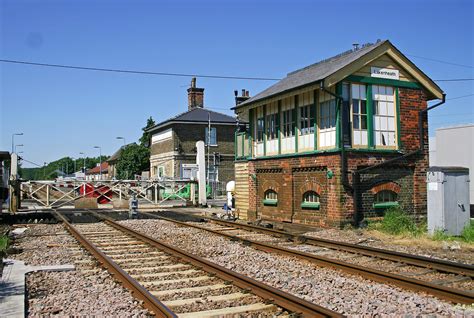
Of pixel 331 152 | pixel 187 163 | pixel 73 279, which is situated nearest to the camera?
pixel 73 279

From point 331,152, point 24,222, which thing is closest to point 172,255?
point 331,152

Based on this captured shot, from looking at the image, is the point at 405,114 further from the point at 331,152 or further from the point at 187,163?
the point at 187,163

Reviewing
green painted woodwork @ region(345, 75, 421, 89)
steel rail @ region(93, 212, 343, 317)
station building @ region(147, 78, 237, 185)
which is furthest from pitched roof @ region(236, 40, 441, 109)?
A: station building @ region(147, 78, 237, 185)

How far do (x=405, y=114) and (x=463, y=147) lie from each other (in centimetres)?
1001

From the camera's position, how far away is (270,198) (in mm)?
18781

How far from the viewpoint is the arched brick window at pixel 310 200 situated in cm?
1579

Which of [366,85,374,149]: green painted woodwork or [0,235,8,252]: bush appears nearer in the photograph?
[0,235,8,252]: bush

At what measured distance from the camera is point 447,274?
8336 millimetres

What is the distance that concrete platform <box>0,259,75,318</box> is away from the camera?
592 centimetres

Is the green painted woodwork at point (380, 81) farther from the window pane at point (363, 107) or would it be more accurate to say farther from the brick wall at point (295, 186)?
the brick wall at point (295, 186)

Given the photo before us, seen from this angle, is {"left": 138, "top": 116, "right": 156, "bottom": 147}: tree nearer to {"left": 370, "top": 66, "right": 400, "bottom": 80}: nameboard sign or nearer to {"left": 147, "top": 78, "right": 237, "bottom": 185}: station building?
{"left": 147, "top": 78, "right": 237, "bottom": 185}: station building

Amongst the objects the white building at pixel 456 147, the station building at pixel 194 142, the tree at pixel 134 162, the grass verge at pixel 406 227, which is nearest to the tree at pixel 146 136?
the tree at pixel 134 162

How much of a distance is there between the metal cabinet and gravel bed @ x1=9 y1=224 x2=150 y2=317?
344 inches

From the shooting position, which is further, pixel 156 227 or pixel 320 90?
pixel 156 227
